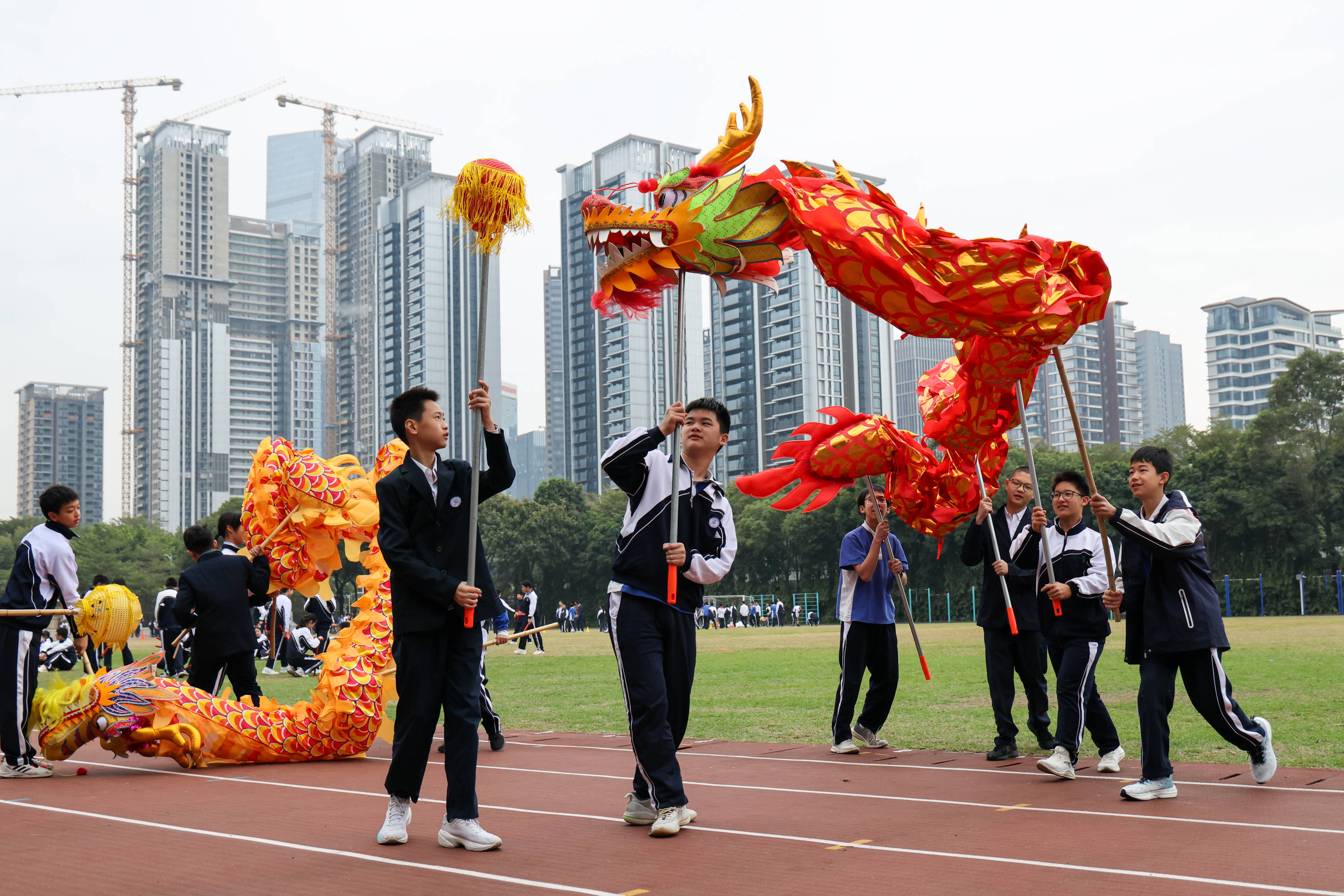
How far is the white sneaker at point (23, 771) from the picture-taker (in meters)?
7.83

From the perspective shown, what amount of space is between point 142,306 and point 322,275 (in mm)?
31295

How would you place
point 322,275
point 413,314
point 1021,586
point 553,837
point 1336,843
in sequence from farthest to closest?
point 322,275
point 413,314
point 1021,586
point 553,837
point 1336,843

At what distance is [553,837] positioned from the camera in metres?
5.40

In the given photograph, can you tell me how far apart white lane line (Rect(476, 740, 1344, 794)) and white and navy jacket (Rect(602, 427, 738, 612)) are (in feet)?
8.07

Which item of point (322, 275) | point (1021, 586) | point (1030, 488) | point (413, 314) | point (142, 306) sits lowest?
point (1021, 586)

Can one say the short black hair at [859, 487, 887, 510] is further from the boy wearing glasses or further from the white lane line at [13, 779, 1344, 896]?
the white lane line at [13, 779, 1344, 896]

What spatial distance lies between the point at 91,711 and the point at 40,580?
37.2 inches

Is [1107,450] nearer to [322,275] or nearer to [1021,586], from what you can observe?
[1021,586]

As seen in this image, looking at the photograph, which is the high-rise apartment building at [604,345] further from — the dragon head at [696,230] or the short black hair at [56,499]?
the dragon head at [696,230]

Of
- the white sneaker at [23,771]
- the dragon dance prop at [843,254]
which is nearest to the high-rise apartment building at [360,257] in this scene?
the white sneaker at [23,771]

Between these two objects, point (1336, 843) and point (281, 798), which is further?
point (281, 798)

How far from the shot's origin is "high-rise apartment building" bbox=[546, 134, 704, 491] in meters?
59.4

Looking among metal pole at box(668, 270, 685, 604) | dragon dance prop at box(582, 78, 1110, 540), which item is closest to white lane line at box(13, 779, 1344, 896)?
metal pole at box(668, 270, 685, 604)

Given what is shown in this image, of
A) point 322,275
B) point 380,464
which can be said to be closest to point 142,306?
point 322,275
